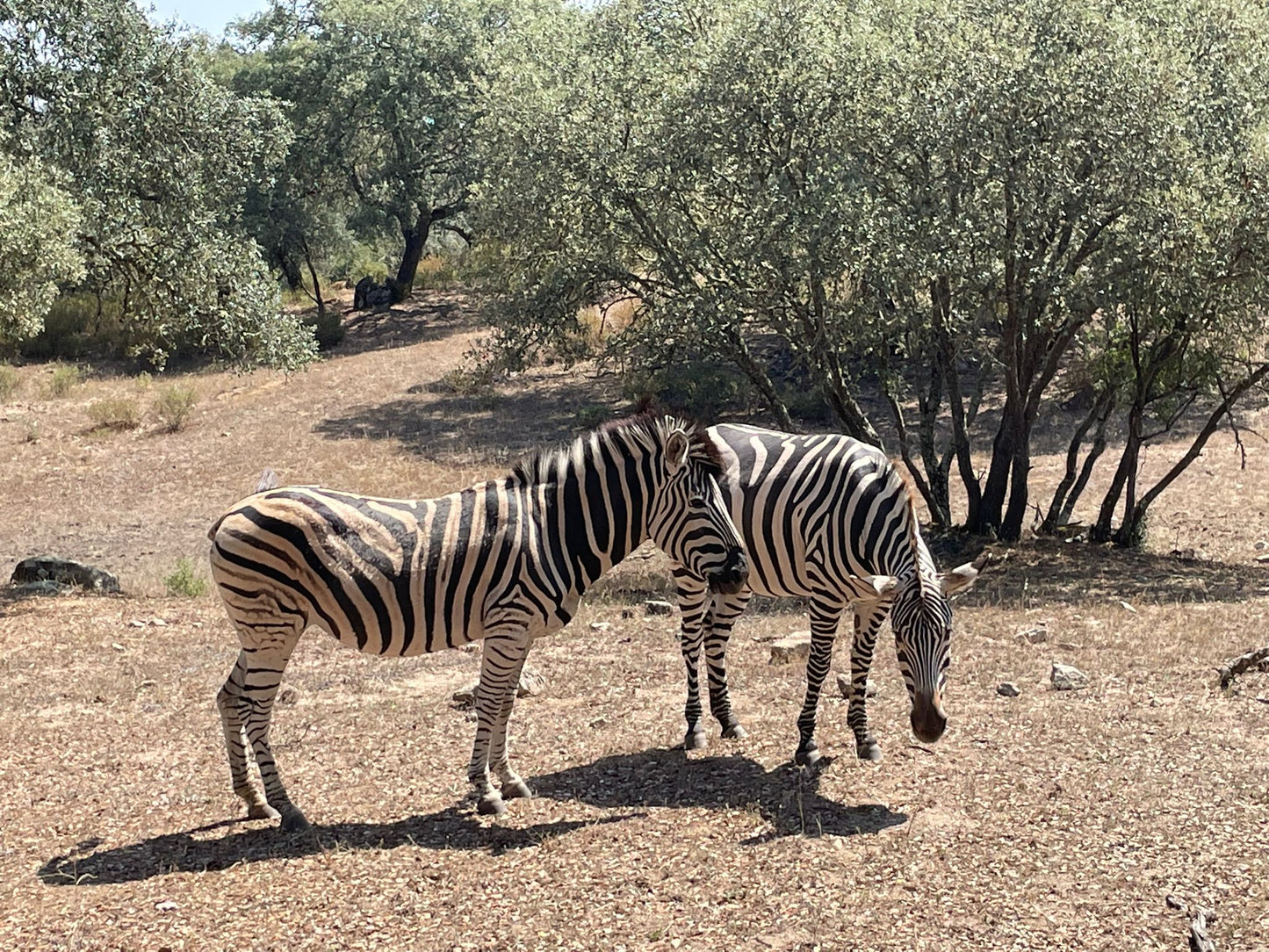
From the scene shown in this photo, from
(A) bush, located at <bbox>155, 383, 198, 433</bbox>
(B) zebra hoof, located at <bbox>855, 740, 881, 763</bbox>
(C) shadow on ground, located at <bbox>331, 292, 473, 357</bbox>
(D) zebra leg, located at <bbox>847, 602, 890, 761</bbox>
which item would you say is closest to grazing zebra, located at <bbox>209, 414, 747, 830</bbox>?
(D) zebra leg, located at <bbox>847, 602, 890, 761</bbox>

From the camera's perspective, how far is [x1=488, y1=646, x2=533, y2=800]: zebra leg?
7648 millimetres

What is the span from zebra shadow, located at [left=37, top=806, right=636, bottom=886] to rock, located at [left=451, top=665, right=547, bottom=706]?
7.62ft

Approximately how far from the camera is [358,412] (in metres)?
30.2

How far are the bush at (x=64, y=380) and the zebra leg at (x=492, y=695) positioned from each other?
91.7 ft

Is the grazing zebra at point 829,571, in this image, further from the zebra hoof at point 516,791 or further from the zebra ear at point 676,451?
the zebra hoof at point 516,791

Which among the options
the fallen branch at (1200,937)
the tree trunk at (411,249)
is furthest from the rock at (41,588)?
the tree trunk at (411,249)

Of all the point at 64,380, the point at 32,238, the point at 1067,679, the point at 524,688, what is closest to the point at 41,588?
the point at 32,238

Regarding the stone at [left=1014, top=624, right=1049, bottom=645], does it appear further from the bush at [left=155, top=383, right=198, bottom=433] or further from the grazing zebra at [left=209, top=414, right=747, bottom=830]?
the bush at [left=155, top=383, right=198, bottom=433]

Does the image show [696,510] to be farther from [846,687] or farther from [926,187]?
[926,187]

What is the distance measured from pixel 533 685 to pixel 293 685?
2.19m

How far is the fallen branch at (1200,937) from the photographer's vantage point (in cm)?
569

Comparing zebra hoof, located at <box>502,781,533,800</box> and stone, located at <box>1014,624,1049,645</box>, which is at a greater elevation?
Result: stone, located at <box>1014,624,1049,645</box>

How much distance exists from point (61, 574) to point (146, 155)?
5.74m

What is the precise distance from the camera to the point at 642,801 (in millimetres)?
7805
